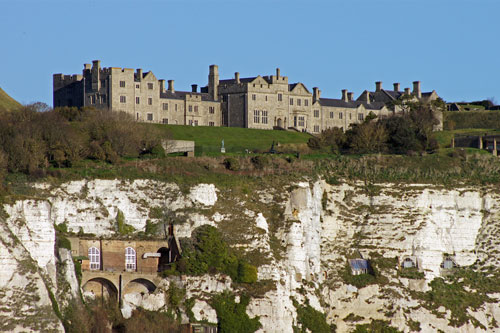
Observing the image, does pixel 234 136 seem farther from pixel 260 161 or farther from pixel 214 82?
pixel 260 161

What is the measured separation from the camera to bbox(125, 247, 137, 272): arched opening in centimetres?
8294

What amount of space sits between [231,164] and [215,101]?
40.0 m

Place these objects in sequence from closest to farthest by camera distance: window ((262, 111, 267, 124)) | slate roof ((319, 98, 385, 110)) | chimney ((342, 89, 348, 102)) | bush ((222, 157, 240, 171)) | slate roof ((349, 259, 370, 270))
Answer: slate roof ((349, 259, 370, 270)) → bush ((222, 157, 240, 171)) → window ((262, 111, 267, 124)) → slate roof ((319, 98, 385, 110)) → chimney ((342, 89, 348, 102))

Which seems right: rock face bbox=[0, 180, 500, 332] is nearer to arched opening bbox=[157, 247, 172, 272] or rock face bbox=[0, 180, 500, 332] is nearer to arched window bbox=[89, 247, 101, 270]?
arched window bbox=[89, 247, 101, 270]

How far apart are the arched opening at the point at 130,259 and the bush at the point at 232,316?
662 centimetres

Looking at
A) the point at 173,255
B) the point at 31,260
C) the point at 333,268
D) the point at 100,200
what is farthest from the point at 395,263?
the point at 31,260

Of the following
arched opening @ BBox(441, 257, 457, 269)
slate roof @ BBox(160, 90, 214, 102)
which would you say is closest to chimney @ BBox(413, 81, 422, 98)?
slate roof @ BBox(160, 90, 214, 102)

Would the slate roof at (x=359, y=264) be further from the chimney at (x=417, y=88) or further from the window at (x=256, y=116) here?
the chimney at (x=417, y=88)

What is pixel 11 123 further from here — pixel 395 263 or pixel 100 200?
pixel 395 263

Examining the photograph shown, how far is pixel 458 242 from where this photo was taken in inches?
3548

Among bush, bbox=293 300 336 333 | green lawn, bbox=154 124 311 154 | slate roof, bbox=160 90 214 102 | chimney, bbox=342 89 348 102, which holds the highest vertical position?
chimney, bbox=342 89 348 102

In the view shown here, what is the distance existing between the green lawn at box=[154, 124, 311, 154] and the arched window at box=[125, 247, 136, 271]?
73.4 ft

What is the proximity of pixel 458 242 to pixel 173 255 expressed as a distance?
22112mm

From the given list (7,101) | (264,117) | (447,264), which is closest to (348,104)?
(264,117)
